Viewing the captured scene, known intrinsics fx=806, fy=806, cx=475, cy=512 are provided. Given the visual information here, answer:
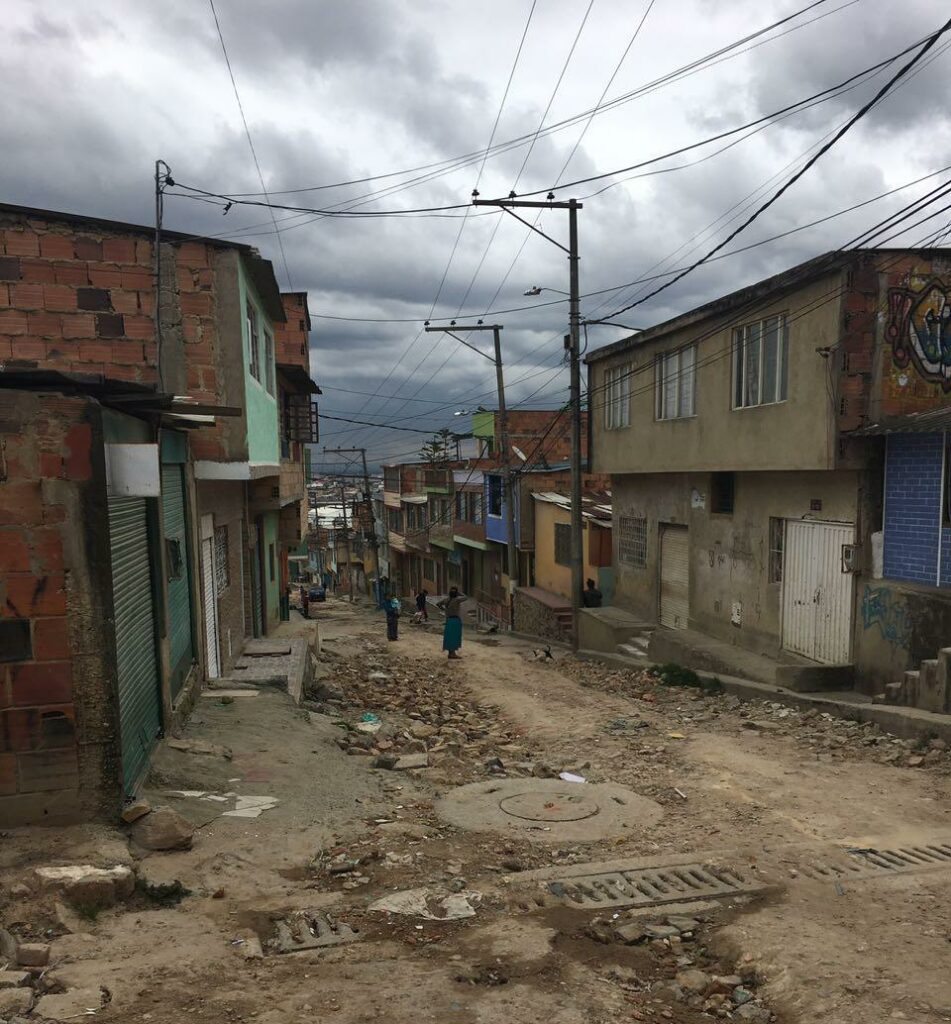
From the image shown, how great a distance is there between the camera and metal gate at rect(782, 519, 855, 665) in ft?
40.4

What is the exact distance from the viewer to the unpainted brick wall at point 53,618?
529cm

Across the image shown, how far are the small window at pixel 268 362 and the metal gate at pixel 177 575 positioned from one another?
13.9 feet

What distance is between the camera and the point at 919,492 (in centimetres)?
1098

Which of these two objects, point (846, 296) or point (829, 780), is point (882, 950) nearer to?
point (829, 780)

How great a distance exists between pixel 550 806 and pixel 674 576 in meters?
12.0

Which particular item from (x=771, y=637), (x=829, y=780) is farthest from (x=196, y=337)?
(x=771, y=637)

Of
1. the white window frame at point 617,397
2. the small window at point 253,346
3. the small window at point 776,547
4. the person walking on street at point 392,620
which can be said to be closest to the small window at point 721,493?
the small window at point 776,547

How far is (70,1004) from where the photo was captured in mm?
3654

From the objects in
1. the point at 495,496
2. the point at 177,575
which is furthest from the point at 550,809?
the point at 495,496

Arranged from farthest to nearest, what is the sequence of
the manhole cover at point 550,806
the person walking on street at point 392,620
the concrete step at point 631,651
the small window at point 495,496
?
the small window at point 495,496, the person walking on street at point 392,620, the concrete step at point 631,651, the manhole cover at point 550,806

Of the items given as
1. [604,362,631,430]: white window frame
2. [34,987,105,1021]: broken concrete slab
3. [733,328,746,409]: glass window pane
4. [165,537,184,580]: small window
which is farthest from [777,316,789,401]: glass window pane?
[34,987,105,1021]: broken concrete slab

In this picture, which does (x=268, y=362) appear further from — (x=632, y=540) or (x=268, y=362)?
(x=632, y=540)

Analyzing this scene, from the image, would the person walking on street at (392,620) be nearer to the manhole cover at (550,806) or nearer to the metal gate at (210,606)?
the metal gate at (210,606)

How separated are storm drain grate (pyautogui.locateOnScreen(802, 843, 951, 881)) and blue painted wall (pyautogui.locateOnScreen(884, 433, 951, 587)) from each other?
5667 millimetres
